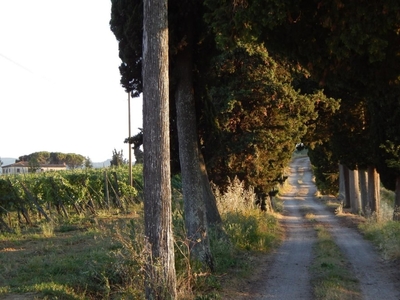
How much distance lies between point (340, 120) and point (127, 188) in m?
15.1

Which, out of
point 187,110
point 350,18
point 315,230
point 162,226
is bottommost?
point 315,230

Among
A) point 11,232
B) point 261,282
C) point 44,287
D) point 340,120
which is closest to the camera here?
point 44,287

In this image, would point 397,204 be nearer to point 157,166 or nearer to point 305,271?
point 305,271

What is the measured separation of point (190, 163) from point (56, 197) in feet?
58.3

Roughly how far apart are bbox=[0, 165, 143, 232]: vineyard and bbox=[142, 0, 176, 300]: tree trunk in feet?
47.9

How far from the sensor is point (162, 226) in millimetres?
8852

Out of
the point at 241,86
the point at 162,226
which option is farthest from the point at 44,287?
the point at 241,86

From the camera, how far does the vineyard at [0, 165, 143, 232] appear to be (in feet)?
75.0

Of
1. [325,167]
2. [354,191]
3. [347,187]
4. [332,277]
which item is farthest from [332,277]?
[325,167]

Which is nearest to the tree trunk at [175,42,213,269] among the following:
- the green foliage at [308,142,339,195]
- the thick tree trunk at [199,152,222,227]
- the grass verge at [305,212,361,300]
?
the thick tree trunk at [199,152,222,227]

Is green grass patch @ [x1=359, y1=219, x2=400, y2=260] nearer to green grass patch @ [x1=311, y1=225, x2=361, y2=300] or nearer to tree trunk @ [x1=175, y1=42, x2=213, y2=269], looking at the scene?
green grass patch @ [x1=311, y1=225, x2=361, y2=300]

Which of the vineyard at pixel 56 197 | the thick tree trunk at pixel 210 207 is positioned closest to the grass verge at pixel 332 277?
the thick tree trunk at pixel 210 207

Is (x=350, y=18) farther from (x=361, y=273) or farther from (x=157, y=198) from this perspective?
(x=361, y=273)

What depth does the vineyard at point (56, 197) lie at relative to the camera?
901 inches
